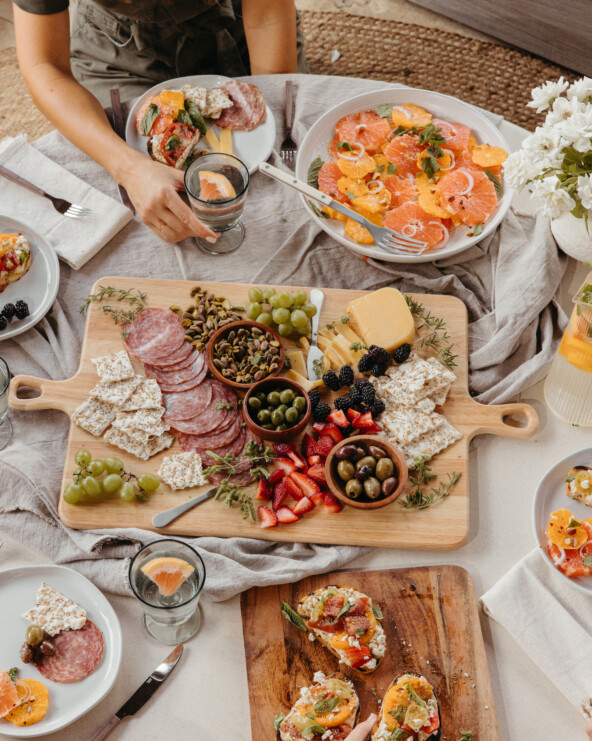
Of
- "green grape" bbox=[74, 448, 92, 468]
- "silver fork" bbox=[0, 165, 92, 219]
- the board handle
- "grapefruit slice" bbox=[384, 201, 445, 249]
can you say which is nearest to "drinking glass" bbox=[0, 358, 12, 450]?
"green grape" bbox=[74, 448, 92, 468]

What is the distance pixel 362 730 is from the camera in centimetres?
174

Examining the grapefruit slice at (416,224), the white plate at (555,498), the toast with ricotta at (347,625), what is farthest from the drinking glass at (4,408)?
the white plate at (555,498)

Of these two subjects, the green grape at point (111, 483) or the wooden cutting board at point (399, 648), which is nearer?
the wooden cutting board at point (399, 648)

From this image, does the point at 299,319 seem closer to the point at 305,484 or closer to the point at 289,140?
the point at 305,484

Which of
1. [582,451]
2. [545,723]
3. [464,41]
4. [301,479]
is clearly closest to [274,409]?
[301,479]

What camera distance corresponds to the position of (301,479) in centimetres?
211

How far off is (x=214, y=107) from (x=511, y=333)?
1.21m

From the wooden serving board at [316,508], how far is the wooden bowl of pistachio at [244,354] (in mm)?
165

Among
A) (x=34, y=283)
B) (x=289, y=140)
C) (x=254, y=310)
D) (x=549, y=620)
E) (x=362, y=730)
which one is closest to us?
(x=362, y=730)

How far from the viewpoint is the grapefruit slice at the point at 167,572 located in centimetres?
188

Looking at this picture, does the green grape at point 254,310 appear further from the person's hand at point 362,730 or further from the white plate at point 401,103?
the person's hand at point 362,730

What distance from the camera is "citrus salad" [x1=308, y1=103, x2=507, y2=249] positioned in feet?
7.77

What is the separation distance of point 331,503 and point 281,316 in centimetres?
57

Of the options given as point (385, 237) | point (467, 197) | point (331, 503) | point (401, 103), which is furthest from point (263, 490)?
point (401, 103)
